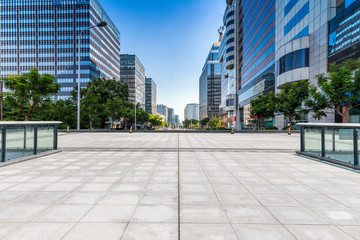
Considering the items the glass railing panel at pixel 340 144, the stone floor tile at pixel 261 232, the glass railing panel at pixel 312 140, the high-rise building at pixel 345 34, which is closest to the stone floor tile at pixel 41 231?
the stone floor tile at pixel 261 232

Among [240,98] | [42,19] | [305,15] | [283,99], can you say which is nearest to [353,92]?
[283,99]

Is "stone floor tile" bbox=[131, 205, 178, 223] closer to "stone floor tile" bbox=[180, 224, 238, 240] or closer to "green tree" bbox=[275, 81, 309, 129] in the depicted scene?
"stone floor tile" bbox=[180, 224, 238, 240]

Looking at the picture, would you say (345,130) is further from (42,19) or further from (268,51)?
(42,19)

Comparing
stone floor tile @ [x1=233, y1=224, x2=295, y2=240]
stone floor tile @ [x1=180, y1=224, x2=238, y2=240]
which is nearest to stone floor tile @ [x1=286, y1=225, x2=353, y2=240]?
stone floor tile @ [x1=233, y1=224, x2=295, y2=240]

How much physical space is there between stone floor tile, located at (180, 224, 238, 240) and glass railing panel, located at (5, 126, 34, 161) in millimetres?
8055

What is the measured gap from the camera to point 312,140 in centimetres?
860

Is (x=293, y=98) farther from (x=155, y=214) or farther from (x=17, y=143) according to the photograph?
(x=17, y=143)

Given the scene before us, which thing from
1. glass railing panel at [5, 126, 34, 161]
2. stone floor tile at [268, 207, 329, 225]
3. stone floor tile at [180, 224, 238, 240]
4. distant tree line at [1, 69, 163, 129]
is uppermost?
distant tree line at [1, 69, 163, 129]

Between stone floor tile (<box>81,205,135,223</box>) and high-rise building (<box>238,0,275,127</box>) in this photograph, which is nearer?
stone floor tile (<box>81,205,135,223</box>)

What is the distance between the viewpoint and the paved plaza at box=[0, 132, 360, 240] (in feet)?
8.44

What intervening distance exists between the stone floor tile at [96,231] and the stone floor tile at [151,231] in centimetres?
13

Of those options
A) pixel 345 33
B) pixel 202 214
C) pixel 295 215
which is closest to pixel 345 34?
pixel 345 33

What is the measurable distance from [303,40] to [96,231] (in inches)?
1525

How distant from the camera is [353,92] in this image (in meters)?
16.9
